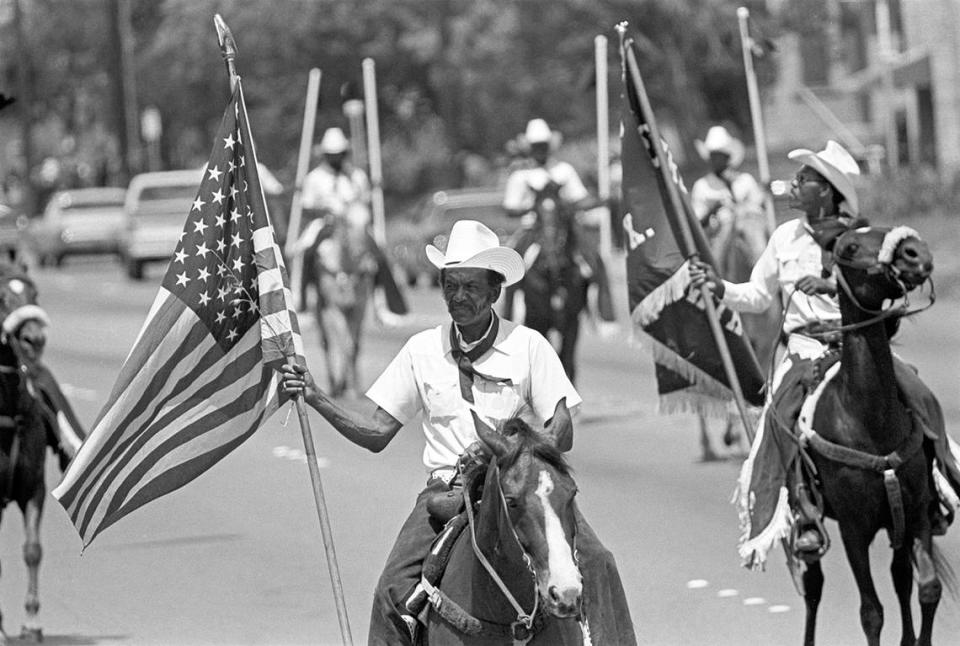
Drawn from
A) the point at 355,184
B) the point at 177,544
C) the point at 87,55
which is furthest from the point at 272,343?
the point at 87,55

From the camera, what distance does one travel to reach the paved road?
34.5 ft

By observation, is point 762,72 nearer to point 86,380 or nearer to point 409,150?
point 409,150

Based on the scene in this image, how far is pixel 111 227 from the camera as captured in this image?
48562mm

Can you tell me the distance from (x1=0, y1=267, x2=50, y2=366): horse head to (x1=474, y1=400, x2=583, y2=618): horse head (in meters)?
4.55

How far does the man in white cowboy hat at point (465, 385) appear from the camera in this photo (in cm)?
670

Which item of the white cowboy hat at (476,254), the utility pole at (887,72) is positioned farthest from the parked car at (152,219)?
the white cowboy hat at (476,254)

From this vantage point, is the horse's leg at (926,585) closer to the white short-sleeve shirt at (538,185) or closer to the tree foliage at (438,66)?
the white short-sleeve shirt at (538,185)

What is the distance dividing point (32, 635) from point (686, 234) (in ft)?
12.7

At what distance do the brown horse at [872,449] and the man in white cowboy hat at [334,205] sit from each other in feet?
38.8

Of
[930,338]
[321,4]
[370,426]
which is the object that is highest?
[321,4]

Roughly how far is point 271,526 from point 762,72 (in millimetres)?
39991

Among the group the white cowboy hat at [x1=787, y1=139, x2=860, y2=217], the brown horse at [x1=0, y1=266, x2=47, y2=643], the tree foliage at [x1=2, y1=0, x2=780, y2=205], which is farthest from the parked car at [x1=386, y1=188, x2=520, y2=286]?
the white cowboy hat at [x1=787, y1=139, x2=860, y2=217]

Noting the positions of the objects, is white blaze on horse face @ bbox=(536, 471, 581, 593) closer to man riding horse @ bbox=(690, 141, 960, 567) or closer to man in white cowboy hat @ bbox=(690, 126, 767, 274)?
man riding horse @ bbox=(690, 141, 960, 567)

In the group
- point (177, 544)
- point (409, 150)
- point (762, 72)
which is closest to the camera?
point (177, 544)
